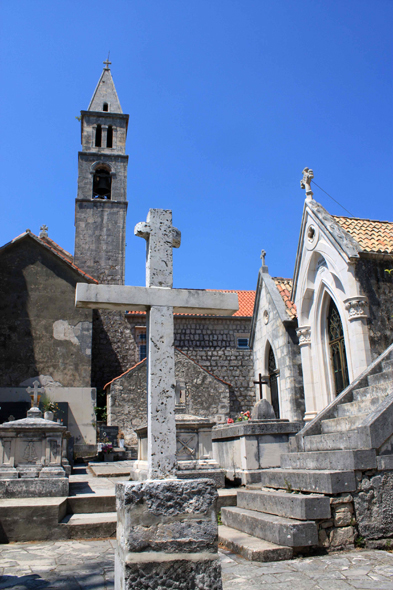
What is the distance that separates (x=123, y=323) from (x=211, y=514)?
60.8 feet

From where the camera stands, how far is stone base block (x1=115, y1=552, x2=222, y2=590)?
2.97 metres

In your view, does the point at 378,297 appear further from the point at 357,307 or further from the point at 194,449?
the point at 194,449

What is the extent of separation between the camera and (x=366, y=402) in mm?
6270

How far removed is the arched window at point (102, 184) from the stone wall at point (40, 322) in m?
7.48

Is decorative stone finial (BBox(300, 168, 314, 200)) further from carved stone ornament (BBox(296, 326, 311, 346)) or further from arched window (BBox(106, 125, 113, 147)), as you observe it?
arched window (BBox(106, 125, 113, 147))

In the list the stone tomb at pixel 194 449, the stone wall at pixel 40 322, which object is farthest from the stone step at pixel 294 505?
the stone wall at pixel 40 322

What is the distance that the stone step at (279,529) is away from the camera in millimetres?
4586

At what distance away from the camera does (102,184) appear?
2447 cm

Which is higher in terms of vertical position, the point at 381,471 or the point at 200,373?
the point at 200,373

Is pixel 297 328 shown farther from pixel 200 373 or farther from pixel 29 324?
pixel 29 324

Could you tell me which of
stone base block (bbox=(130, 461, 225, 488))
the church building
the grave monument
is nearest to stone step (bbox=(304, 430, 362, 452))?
stone base block (bbox=(130, 461, 225, 488))

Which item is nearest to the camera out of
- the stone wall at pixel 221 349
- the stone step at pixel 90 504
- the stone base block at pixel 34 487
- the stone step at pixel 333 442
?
the stone step at pixel 333 442

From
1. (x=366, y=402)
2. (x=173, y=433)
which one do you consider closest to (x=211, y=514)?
(x=173, y=433)

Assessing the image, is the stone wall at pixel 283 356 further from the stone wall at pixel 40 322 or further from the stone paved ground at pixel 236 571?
the stone paved ground at pixel 236 571
